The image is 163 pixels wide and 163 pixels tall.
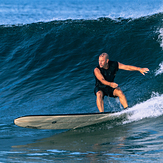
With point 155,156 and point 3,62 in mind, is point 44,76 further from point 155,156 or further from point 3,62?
point 155,156

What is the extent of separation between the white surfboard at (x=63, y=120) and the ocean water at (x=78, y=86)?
0.16m

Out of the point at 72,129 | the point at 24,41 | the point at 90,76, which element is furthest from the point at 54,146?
the point at 24,41

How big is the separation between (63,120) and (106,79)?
150 cm

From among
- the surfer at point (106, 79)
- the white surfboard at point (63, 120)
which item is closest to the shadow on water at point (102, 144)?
the white surfboard at point (63, 120)

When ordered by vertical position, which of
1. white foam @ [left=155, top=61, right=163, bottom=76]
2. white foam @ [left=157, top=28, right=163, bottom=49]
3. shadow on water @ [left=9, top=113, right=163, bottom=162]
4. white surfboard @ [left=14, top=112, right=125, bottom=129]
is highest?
white foam @ [left=157, top=28, right=163, bottom=49]

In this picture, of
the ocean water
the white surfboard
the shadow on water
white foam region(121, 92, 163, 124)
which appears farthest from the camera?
white foam region(121, 92, 163, 124)

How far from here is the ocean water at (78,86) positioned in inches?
178

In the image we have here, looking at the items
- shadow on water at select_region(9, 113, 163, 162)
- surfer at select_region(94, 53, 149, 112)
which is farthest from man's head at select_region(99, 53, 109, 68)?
shadow on water at select_region(9, 113, 163, 162)

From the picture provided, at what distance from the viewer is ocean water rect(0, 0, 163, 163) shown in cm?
452

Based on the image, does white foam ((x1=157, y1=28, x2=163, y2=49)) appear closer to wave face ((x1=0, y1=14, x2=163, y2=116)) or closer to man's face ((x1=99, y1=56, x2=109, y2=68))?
wave face ((x1=0, y1=14, x2=163, y2=116))

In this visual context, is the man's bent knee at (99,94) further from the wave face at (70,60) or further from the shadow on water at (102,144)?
the wave face at (70,60)

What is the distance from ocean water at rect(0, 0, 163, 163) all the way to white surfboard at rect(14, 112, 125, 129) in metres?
0.16

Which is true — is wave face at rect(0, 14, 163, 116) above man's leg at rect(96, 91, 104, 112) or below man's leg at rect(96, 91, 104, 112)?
above

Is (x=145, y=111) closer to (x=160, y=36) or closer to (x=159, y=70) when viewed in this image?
(x=159, y=70)
